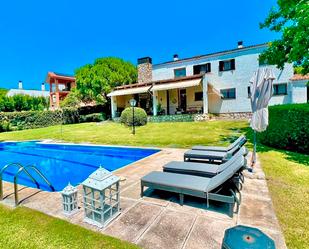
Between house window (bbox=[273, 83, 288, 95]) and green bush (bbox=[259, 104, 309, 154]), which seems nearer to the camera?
green bush (bbox=[259, 104, 309, 154])

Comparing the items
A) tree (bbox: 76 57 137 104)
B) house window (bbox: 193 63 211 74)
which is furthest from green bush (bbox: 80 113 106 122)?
house window (bbox: 193 63 211 74)

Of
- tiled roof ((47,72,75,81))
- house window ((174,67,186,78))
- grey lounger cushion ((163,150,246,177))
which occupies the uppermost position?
tiled roof ((47,72,75,81))

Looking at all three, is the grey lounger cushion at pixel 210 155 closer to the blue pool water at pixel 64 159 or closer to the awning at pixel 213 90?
the blue pool water at pixel 64 159

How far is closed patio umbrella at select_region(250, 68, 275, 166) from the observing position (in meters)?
7.42

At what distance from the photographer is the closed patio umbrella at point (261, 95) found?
7.42m

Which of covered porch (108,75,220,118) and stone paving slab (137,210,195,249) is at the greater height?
covered porch (108,75,220,118)

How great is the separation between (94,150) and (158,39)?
36.5m

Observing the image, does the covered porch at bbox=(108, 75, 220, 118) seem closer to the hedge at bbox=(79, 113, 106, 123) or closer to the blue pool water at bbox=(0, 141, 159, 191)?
the hedge at bbox=(79, 113, 106, 123)

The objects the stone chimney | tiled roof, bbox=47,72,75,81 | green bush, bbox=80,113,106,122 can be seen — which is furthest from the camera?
tiled roof, bbox=47,72,75,81

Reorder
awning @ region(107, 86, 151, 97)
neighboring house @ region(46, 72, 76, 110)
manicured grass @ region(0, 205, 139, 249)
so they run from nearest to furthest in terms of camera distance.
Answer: manicured grass @ region(0, 205, 139, 249) < awning @ region(107, 86, 151, 97) < neighboring house @ region(46, 72, 76, 110)

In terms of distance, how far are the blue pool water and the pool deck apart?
3641 millimetres

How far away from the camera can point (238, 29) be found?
34.2m

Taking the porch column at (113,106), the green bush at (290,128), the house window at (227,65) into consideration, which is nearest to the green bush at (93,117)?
the porch column at (113,106)

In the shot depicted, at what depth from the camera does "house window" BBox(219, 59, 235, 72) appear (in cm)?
2820
